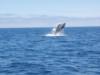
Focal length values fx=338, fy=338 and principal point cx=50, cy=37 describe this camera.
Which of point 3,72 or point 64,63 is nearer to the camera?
point 3,72

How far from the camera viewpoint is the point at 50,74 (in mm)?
34094

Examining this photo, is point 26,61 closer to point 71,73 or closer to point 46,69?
point 46,69

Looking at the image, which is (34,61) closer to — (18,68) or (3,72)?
(18,68)

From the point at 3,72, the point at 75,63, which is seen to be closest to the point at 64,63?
the point at 75,63

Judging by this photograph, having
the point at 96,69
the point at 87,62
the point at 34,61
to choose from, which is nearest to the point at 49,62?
the point at 34,61

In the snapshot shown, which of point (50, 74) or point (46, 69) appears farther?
point (46, 69)

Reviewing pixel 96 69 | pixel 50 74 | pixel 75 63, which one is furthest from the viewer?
pixel 75 63

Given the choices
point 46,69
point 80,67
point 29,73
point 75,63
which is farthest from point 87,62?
point 29,73

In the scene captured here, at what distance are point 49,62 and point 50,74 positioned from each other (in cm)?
995

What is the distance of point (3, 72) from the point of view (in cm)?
3581

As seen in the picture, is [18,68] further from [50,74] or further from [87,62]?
[87,62]

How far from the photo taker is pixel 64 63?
42.8 m

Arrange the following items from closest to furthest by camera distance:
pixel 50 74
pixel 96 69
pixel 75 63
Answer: pixel 50 74, pixel 96 69, pixel 75 63

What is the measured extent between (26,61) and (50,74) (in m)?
11.0
